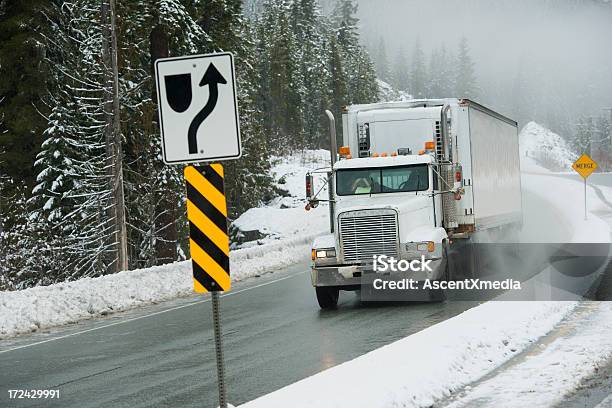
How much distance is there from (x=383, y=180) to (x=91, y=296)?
6.25m

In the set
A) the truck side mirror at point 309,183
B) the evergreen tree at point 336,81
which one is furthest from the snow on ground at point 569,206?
the evergreen tree at point 336,81

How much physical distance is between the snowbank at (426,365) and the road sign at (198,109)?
2.29m

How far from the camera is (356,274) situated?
15.6 m

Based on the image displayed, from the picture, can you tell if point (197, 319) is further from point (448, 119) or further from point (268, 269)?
point (268, 269)

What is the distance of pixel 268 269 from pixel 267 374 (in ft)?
49.5

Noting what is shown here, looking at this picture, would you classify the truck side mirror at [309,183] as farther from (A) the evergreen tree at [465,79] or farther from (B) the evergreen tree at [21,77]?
(A) the evergreen tree at [465,79]

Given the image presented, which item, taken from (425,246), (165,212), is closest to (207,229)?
(425,246)

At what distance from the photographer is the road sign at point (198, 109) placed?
6.97 metres

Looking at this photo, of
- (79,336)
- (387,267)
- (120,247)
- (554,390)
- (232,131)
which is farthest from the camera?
(120,247)

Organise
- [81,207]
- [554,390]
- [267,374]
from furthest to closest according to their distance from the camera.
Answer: [81,207] < [267,374] < [554,390]

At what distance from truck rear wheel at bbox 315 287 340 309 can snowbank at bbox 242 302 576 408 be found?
12.1 ft

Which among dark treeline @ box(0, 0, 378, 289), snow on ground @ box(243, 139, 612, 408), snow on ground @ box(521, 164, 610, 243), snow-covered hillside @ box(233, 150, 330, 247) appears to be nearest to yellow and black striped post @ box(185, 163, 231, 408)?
snow on ground @ box(243, 139, 612, 408)

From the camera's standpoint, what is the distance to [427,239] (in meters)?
15.6

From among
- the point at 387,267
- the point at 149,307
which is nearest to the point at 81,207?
the point at 149,307
